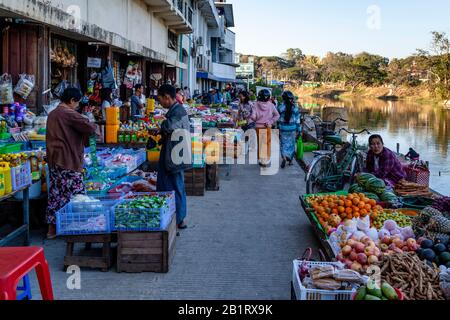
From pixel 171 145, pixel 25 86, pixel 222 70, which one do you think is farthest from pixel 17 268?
pixel 222 70

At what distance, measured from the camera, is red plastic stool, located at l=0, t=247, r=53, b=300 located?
2.94 meters

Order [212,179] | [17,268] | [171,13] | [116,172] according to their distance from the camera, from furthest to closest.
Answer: [171,13] < [212,179] < [116,172] < [17,268]

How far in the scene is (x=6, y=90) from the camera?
7414mm

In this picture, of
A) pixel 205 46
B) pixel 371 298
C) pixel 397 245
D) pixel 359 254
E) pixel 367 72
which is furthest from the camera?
pixel 367 72

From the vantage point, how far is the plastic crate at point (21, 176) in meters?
5.11

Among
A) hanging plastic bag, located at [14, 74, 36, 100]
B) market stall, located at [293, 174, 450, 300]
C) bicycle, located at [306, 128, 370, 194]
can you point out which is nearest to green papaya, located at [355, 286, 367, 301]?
market stall, located at [293, 174, 450, 300]

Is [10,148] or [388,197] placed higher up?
[10,148]

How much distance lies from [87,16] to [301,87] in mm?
107114

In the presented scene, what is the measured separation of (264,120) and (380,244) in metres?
7.09

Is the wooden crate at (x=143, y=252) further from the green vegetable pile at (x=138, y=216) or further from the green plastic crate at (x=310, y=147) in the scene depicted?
the green plastic crate at (x=310, y=147)

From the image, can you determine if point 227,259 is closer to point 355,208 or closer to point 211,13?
point 355,208

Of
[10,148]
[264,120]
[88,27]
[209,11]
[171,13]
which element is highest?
[209,11]

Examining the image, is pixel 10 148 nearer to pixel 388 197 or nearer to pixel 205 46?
pixel 388 197

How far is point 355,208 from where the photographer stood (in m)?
6.16
